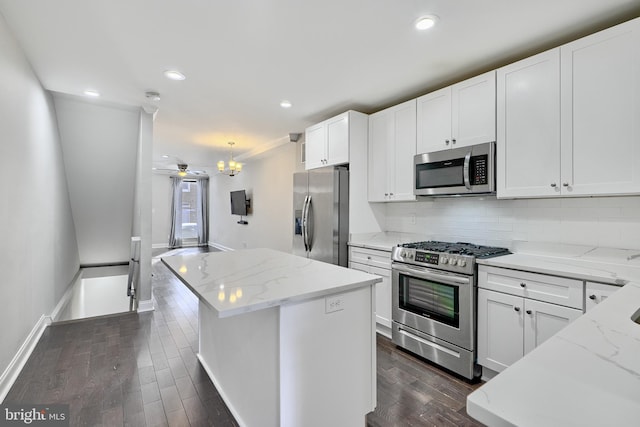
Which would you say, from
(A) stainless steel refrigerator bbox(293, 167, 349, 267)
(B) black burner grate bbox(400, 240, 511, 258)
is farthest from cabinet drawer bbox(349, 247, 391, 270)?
(B) black burner grate bbox(400, 240, 511, 258)

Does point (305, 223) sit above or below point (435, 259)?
above

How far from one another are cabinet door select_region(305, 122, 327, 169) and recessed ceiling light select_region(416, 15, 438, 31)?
75.8 inches

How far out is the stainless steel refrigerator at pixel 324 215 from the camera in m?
3.49

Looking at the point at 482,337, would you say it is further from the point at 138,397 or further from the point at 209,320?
the point at 138,397

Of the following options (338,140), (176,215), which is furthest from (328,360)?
(176,215)

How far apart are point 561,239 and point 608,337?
1.91 meters

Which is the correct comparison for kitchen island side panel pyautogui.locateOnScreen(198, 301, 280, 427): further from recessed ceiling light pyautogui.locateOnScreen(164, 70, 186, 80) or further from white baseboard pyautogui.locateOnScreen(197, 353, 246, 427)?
recessed ceiling light pyautogui.locateOnScreen(164, 70, 186, 80)

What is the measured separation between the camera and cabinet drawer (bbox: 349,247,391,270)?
3084mm

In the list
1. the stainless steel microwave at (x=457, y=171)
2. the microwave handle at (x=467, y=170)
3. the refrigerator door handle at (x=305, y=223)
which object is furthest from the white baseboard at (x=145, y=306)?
the microwave handle at (x=467, y=170)

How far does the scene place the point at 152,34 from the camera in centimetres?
217

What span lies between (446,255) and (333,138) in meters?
1.99

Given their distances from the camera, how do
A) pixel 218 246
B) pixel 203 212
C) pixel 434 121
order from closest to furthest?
pixel 434 121 < pixel 218 246 < pixel 203 212

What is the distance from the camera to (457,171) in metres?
2.72

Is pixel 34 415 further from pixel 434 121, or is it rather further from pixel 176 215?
pixel 176 215
